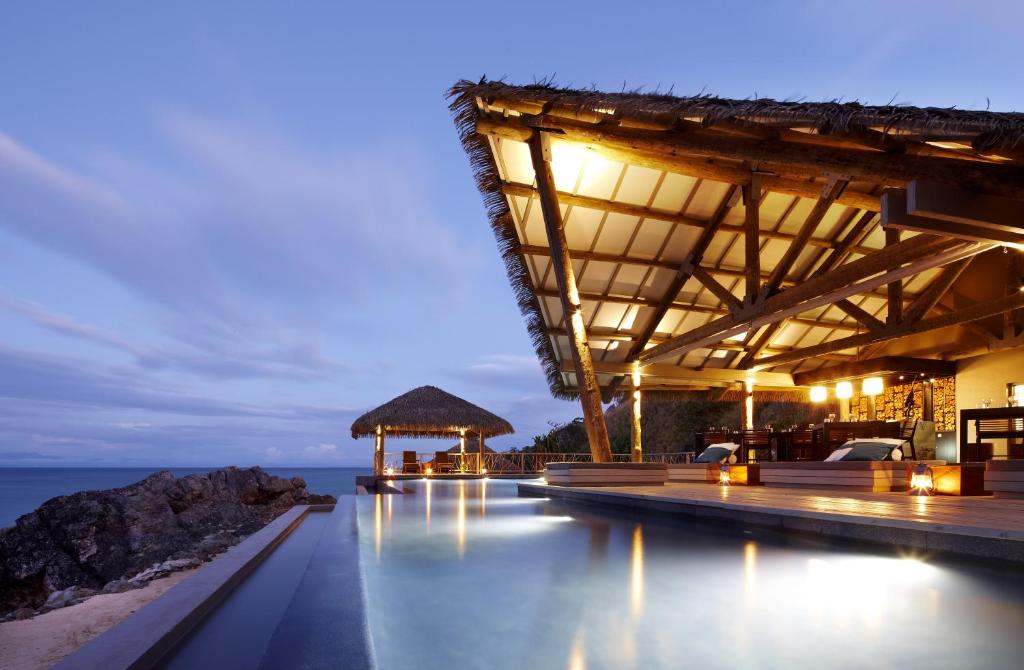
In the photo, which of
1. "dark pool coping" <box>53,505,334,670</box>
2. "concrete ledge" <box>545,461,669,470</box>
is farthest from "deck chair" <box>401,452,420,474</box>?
"dark pool coping" <box>53,505,334,670</box>

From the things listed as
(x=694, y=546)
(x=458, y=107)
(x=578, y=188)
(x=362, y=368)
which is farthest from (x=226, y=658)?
(x=362, y=368)

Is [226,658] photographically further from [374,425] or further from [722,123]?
[374,425]

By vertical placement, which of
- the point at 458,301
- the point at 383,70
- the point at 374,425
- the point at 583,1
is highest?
the point at 383,70

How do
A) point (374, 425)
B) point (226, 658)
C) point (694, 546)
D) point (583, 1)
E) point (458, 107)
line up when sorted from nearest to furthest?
point (226, 658) < point (694, 546) < point (458, 107) < point (374, 425) < point (583, 1)

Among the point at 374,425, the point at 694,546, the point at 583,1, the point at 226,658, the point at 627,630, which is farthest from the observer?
the point at 583,1

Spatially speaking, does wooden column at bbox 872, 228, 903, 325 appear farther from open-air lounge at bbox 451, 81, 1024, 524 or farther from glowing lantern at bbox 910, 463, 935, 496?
glowing lantern at bbox 910, 463, 935, 496

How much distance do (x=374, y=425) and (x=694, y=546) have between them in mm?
14285

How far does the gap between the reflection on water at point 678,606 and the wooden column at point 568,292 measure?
4.51 m

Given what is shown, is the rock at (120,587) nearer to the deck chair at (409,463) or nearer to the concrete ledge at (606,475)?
the concrete ledge at (606,475)

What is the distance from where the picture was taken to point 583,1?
3941cm

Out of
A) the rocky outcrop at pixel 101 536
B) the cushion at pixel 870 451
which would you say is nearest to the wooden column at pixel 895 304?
the cushion at pixel 870 451

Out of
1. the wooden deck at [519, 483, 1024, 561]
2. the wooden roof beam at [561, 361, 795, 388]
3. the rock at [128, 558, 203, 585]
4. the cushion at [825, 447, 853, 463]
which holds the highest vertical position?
the wooden roof beam at [561, 361, 795, 388]

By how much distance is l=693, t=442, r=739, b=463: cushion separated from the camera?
1050 centimetres

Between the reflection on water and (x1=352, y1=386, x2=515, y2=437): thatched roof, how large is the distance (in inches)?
535
